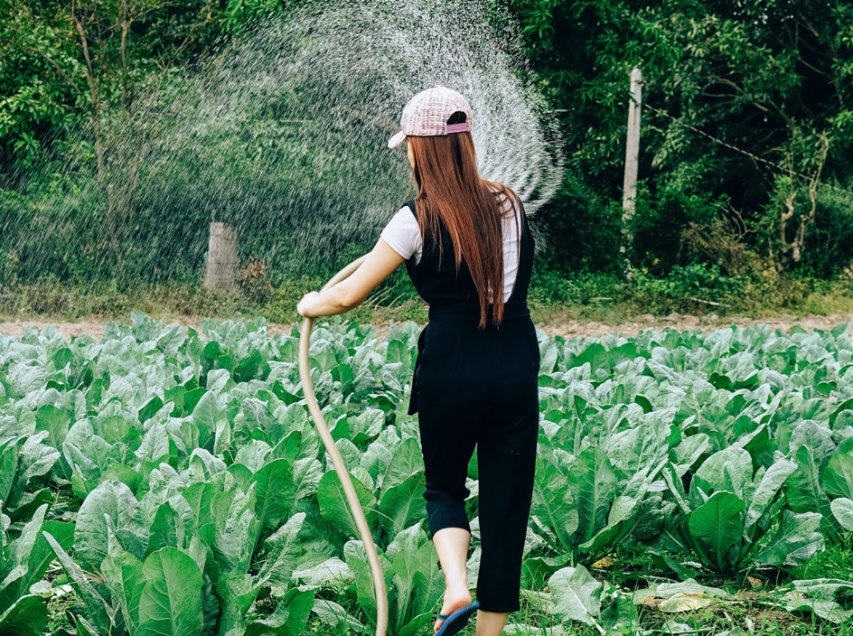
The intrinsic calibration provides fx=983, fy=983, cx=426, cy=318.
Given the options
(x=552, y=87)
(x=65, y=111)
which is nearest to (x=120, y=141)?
(x=65, y=111)

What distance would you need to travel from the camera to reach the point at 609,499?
3.69m

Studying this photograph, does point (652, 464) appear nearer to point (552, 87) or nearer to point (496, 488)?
point (496, 488)

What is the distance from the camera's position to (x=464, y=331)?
2771 mm

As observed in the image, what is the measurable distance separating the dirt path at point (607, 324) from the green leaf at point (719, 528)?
7564 millimetres

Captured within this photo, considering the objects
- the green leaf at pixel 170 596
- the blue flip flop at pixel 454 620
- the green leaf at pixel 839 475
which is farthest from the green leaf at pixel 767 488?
the green leaf at pixel 170 596

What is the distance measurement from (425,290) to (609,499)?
135cm

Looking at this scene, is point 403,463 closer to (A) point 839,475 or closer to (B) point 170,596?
(B) point 170,596

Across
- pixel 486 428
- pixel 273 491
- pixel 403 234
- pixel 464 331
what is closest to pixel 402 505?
pixel 273 491

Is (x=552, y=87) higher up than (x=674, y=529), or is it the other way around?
(x=552, y=87)

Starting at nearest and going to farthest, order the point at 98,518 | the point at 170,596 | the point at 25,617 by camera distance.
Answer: the point at 170,596 → the point at 25,617 → the point at 98,518

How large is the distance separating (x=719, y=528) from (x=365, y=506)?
1274 millimetres

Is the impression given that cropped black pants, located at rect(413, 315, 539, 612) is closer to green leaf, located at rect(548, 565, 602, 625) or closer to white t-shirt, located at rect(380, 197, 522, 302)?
white t-shirt, located at rect(380, 197, 522, 302)

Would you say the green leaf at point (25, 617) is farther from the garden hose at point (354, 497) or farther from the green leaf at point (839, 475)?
the green leaf at point (839, 475)

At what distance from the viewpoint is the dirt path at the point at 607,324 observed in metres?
11.6
